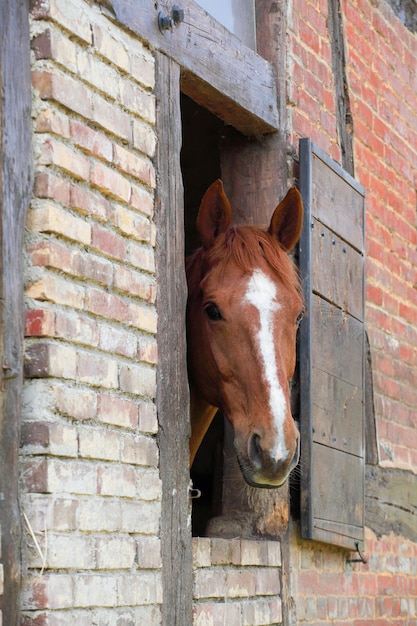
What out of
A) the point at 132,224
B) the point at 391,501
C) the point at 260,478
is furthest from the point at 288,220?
the point at 391,501

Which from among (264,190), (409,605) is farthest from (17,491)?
(409,605)

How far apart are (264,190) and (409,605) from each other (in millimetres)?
2547

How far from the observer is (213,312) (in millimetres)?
4156

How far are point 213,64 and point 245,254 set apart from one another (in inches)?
34.1

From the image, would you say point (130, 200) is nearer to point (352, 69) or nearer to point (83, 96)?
point (83, 96)

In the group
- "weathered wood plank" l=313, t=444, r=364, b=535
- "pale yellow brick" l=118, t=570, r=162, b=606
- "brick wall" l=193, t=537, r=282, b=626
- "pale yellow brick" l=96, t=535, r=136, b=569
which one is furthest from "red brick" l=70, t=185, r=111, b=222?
"weathered wood plank" l=313, t=444, r=364, b=535

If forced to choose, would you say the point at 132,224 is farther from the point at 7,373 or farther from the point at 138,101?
the point at 7,373

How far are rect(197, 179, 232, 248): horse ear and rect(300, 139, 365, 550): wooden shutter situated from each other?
22.8 inches

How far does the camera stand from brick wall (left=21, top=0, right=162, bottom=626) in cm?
315

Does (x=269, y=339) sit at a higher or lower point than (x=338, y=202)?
lower

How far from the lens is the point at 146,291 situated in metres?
3.80

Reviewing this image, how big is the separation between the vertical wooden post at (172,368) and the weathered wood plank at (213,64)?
0.15 metres

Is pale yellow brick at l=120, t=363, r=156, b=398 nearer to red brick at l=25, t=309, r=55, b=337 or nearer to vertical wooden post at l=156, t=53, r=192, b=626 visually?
vertical wooden post at l=156, t=53, r=192, b=626

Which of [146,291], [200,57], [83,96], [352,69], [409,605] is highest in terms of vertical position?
[352,69]
